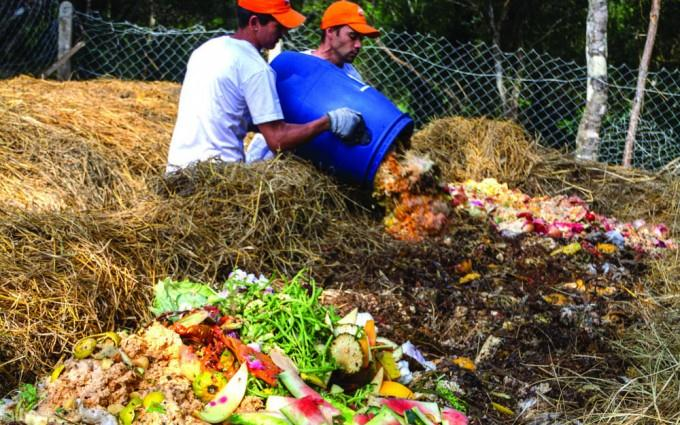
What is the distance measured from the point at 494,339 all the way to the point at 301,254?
1.22 metres

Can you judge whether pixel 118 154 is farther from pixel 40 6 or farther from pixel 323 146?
pixel 40 6

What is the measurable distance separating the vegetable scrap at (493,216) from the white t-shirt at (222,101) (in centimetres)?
78

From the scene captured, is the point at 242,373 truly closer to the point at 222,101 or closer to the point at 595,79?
the point at 222,101

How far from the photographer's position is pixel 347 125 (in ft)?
16.7

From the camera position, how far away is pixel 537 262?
4.96 m

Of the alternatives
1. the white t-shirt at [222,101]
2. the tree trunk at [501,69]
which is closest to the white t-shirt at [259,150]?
the white t-shirt at [222,101]

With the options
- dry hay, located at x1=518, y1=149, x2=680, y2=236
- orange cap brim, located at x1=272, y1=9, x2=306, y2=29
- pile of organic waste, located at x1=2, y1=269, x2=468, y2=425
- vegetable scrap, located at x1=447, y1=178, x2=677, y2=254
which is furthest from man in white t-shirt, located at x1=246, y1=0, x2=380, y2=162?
pile of organic waste, located at x1=2, y1=269, x2=468, y2=425

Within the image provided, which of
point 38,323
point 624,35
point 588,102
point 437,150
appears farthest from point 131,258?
point 624,35

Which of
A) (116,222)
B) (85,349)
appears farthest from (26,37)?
(85,349)

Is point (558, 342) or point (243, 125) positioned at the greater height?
point (243, 125)

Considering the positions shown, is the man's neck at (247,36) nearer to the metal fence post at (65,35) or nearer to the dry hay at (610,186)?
the dry hay at (610,186)

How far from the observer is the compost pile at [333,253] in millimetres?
3342

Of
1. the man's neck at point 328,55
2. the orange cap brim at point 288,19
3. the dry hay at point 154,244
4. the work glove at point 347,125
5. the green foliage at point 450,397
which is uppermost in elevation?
the orange cap brim at point 288,19

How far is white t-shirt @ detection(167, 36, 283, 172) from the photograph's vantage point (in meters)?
5.05
